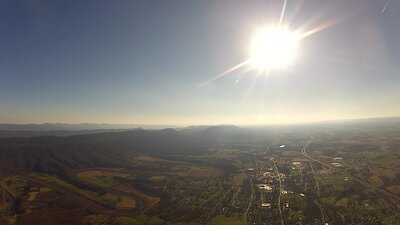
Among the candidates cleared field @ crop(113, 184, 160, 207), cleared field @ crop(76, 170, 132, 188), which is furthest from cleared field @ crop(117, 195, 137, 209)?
cleared field @ crop(76, 170, 132, 188)

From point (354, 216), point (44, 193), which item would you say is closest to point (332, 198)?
point (354, 216)

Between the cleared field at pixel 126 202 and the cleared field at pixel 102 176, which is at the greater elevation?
the cleared field at pixel 102 176

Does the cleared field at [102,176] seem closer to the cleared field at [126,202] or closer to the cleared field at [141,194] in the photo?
the cleared field at [141,194]

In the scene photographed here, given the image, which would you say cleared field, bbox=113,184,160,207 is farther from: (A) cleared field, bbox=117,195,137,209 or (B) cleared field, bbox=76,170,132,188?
(B) cleared field, bbox=76,170,132,188

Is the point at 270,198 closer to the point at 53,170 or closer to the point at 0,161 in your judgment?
the point at 53,170

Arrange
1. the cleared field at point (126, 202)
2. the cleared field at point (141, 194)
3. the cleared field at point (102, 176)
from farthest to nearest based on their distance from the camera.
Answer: the cleared field at point (102, 176) → the cleared field at point (141, 194) → the cleared field at point (126, 202)

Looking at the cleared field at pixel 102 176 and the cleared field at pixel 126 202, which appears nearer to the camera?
the cleared field at pixel 126 202

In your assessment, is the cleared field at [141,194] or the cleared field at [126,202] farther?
the cleared field at [141,194]

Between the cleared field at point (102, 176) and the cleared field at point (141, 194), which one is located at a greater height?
the cleared field at point (102, 176)

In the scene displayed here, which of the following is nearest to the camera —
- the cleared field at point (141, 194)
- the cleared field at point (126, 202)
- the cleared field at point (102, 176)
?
the cleared field at point (126, 202)

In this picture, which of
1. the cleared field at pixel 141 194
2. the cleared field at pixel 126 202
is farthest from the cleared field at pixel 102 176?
the cleared field at pixel 126 202

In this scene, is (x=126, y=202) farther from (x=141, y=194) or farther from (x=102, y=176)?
(x=102, y=176)
